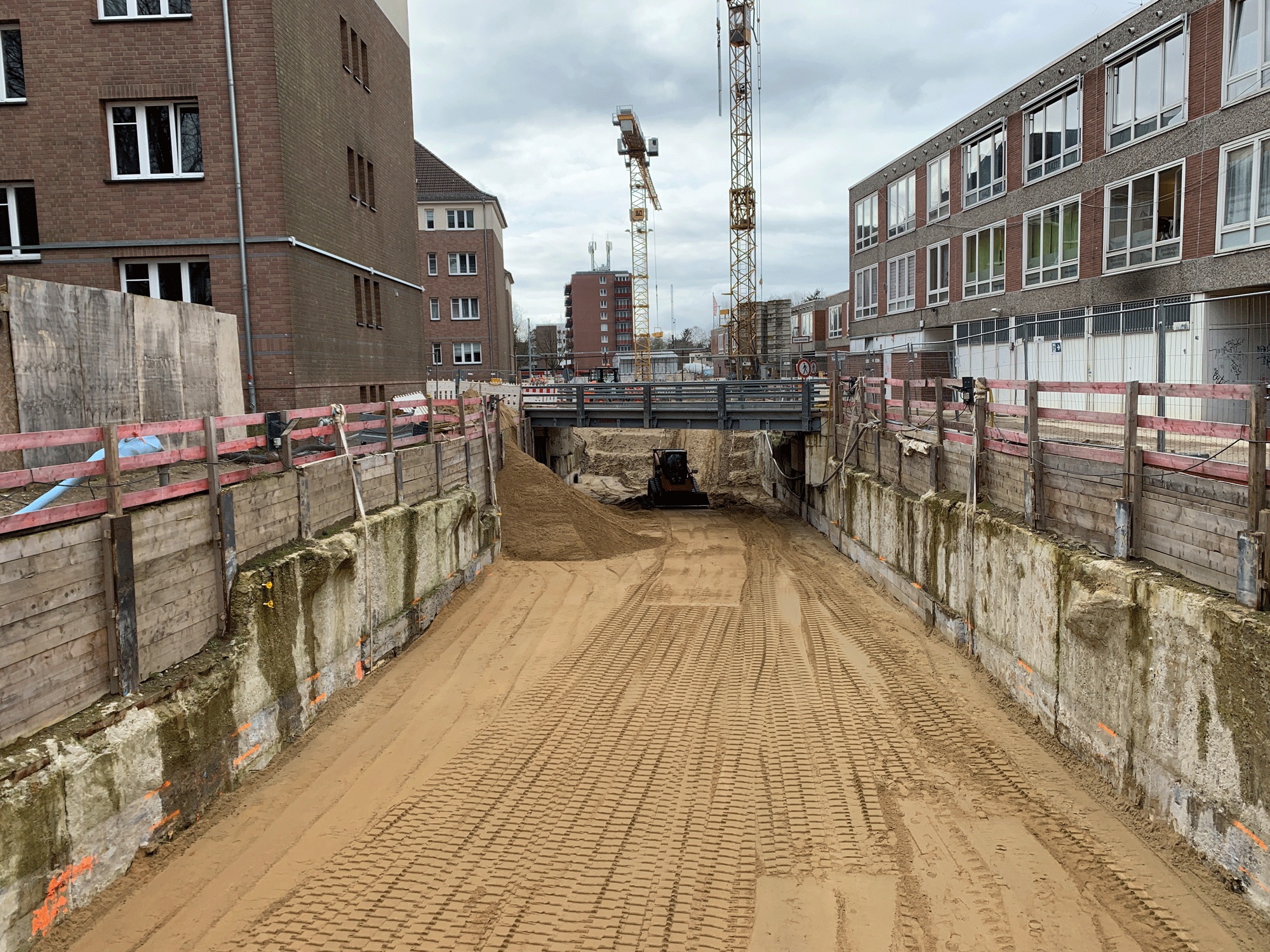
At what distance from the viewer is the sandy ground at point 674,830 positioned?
576 centimetres

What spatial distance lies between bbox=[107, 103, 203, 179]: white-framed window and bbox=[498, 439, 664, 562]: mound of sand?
338 inches

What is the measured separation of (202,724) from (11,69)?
48.5 ft

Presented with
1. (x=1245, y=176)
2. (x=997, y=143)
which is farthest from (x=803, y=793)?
(x=997, y=143)

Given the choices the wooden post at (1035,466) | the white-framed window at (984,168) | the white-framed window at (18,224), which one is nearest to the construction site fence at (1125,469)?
the wooden post at (1035,466)

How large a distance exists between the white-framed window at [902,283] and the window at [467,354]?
20.4m

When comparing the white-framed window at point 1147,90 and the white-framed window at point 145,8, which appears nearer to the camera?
the white-framed window at point 145,8

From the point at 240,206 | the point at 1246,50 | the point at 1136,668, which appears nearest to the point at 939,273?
the point at 1246,50

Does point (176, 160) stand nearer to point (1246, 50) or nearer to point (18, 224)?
point (18, 224)

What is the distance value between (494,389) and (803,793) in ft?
71.6

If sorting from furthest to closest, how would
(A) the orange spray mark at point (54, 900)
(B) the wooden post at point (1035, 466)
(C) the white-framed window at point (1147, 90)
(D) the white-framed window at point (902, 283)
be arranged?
(D) the white-framed window at point (902, 283) < (C) the white-framed window at point (1147, 90) < (B) the wooden post at point (1035, 466) < (A) the orange spray mark at point (54, 900)

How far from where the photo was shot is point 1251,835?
5.61 meters

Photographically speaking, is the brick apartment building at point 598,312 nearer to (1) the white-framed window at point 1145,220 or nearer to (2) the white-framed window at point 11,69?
(1) the white-framed window at point 1145,220

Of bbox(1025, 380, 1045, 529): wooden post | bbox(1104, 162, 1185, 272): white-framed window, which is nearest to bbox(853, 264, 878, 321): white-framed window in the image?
bbox(1104, 162, 1185, 272): white-framed window

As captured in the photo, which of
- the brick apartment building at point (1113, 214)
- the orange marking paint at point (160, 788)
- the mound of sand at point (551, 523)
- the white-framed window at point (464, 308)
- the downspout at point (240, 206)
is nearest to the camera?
the orange marking paint at point (160, 788)
